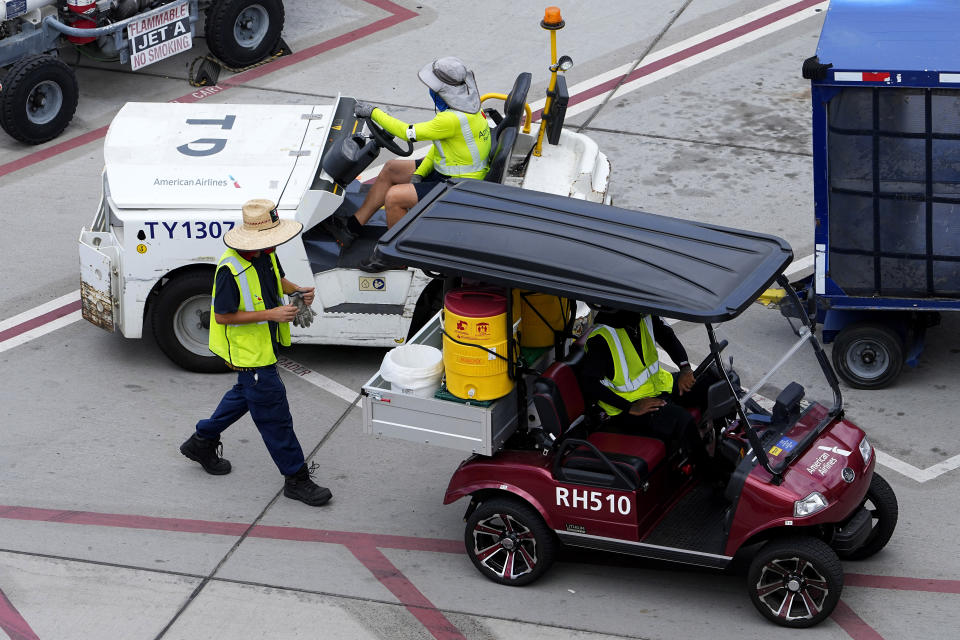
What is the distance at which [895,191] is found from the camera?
8.46 metres

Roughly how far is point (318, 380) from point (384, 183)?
1.41 metres

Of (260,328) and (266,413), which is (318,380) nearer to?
(266,413)

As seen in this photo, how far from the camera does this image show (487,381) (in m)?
6.88

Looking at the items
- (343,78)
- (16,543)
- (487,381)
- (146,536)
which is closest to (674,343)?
(487,381)

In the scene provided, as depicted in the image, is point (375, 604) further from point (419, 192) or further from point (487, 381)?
point (419, 192)

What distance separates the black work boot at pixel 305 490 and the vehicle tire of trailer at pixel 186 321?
1.60m

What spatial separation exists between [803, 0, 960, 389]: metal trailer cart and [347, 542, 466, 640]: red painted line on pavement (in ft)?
10.3

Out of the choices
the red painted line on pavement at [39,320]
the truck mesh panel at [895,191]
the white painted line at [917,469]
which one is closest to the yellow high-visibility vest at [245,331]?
the red painted line on pavement at [39,320]

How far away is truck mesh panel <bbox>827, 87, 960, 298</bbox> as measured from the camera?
8273 millimetres

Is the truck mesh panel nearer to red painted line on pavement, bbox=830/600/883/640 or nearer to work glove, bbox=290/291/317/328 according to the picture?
red painted line on pavement, bbox=830/600/883/640

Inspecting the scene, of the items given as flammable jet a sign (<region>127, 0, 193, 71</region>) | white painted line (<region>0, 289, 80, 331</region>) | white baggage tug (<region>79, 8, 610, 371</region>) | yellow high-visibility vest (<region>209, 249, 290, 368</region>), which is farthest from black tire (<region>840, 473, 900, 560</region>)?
flammable jet a sign (<region>127, 0, 193, 71</region>)

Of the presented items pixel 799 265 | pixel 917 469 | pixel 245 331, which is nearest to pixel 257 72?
pixel 799 265

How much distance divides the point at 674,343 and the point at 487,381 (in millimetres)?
1169

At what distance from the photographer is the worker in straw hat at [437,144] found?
8.96m
